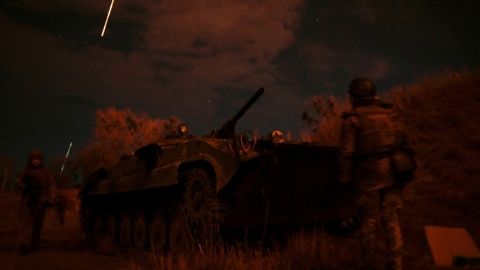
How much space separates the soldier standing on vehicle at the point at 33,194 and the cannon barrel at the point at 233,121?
368 cm

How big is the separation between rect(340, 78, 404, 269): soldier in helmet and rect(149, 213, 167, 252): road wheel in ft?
17.1

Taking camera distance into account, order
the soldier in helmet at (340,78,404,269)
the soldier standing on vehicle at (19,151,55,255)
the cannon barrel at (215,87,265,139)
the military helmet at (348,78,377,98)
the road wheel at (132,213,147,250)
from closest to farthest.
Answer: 1. the soldier in helmet at (340,78,404,269)
2. the military helmet at (348,78,377,98)
3. the cannon barrel at (215,87,265,139)
4. the soldier standing on vehicle at (19,151,55,255)
5. the road wheel at (132,213,147,250)

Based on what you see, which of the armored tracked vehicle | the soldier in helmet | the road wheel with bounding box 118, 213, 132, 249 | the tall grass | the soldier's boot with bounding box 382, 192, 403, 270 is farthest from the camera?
the road wheel with bounding box 118, 213, 132, 249

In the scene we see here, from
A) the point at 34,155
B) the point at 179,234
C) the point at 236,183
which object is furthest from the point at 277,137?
the point at 34,155

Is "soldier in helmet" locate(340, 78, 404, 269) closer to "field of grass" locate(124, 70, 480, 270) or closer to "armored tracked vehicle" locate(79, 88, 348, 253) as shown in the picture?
"field of grass" locate(124, 70, 480, 270)

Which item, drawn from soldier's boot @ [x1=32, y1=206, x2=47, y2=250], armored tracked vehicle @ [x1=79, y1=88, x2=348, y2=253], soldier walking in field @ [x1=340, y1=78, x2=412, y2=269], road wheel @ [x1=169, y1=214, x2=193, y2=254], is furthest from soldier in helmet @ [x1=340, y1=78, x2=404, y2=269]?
soldier's boot @ [x1=32, y1=206, x2=47, y2=250]

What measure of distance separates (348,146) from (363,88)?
63 cm

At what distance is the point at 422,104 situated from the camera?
509 inches

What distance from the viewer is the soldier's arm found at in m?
5.06

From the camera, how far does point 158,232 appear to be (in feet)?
32.6

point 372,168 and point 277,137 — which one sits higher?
point 277,137

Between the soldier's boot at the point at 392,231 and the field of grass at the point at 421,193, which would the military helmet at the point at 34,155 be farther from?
the soldier's boot at the point at 392,231

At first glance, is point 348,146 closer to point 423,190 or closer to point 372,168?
point 372,168

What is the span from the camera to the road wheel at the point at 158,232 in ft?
31.7
